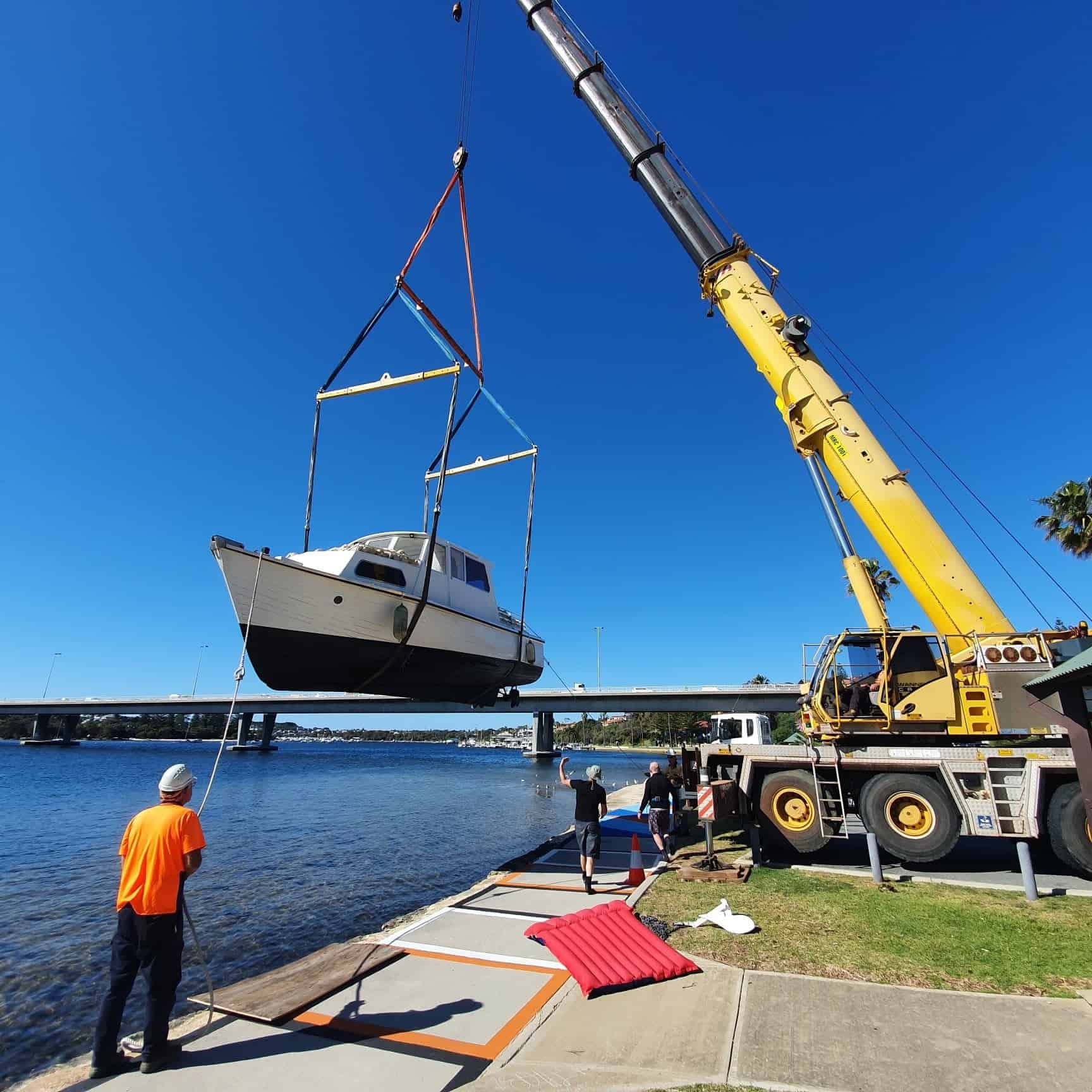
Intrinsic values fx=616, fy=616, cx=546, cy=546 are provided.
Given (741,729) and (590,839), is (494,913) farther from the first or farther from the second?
(741,729)

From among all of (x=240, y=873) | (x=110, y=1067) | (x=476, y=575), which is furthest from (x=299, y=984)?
(x=240, y=873)

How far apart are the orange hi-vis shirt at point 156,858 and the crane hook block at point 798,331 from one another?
10719 millimetres

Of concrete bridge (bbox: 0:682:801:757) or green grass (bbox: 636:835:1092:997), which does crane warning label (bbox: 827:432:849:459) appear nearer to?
green grass (bbox: 636:835:1092:997)

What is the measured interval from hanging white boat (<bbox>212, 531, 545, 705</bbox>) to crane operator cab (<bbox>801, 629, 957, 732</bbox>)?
615 cm

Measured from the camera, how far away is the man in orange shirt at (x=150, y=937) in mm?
3555

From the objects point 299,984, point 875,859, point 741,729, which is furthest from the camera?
point 741,729

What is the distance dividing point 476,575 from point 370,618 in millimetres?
3432

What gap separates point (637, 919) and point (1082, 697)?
4777 millimetres

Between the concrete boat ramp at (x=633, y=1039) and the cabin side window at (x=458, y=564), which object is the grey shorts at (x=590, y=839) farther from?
the cabin side window at (x=458, y=564)

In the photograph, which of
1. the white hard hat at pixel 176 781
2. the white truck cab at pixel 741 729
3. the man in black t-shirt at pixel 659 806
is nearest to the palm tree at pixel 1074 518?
the white truck cab at pixel 741 729

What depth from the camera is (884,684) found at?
908 cm

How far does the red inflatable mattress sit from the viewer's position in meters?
4.61

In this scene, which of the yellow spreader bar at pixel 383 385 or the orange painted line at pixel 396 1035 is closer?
the orange painted line at pixel 396 1035

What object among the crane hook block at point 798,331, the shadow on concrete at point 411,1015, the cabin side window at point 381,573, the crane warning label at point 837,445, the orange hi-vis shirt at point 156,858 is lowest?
the shadow on concrete at point 411,1015
